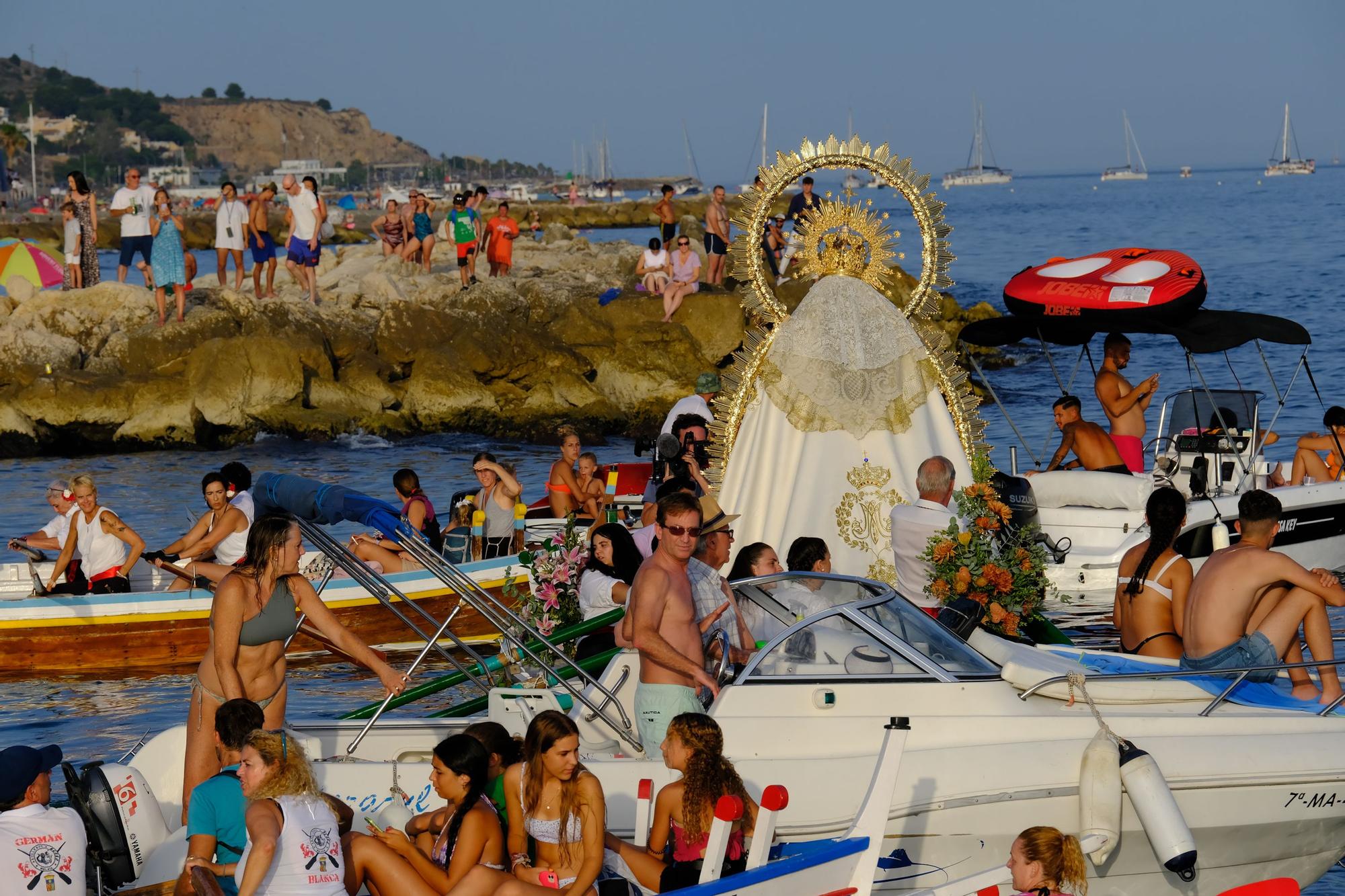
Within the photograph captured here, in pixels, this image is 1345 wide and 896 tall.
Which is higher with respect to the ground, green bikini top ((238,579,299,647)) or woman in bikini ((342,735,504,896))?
green bikini top ((238,579,299,647))

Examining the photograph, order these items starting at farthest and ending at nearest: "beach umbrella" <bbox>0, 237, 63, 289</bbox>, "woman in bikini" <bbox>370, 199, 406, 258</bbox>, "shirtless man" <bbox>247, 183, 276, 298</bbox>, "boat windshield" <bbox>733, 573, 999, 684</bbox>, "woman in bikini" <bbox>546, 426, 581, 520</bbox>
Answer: "woman in bikini" <bbox>370, 199, 406, 258</bbox> < "beach umbrella" <bbox>0, 237, 63, 289</bbox> < "shirtless man" <bbox>247, 183, 276, 298</bbox> < "woman in bikini" <bbox>546, 426, 581, 520</bbox> < "boat windshield" <bbox>733, 573, 999, 684</bbox>

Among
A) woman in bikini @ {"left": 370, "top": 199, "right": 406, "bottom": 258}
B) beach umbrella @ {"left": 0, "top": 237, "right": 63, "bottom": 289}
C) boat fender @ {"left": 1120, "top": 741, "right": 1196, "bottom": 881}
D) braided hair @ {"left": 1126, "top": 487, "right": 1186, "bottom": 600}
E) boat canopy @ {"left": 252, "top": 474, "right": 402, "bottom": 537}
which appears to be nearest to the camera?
boat fender @ {"left": 1120, "top": 741, "right": 1196, "bottom": 881}

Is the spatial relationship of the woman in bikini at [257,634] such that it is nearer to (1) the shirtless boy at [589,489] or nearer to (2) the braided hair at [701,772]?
(2) the braided hair at [701,772]

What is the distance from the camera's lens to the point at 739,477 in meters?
11.7

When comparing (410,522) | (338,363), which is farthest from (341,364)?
(410,522)

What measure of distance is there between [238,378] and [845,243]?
15884 millimetres

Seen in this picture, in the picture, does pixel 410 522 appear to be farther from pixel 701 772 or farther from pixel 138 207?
pixel 138 207

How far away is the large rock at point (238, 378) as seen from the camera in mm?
25188

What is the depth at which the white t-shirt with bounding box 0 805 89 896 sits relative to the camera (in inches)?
243

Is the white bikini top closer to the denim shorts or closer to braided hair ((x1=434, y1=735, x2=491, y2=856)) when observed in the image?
the denim shorts

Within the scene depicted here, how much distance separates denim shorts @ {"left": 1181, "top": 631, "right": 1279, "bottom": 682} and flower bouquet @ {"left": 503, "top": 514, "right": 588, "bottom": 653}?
3762 mm

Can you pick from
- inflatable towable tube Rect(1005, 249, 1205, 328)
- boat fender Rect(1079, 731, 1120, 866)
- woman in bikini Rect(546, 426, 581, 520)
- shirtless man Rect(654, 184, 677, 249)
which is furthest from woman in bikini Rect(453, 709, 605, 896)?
shirtless man Rect(654, 184, 677, 249)

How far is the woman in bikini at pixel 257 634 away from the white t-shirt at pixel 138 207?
746 inches

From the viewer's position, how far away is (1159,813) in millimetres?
6973
